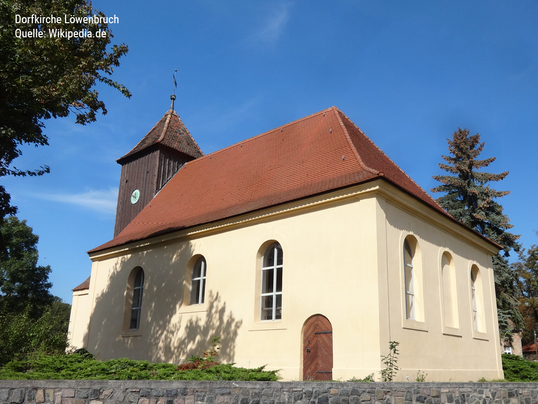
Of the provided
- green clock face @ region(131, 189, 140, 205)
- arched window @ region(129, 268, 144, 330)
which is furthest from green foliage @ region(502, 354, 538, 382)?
Answer: green clock face @ region(131, 189, 140, 205)

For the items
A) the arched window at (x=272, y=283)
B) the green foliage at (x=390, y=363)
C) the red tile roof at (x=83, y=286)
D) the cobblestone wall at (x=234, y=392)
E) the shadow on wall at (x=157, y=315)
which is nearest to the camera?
the cobblestone wall at (x=234, y=392)

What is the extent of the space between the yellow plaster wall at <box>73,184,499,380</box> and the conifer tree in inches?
306

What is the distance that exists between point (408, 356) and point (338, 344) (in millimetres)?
1769

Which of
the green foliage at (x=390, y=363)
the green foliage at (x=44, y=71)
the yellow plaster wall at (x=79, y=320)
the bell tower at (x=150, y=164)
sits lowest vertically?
the green foliage at (x=390, y=363)

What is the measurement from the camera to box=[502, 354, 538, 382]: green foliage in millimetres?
17703


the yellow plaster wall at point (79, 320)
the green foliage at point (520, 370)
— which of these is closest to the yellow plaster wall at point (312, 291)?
the green foliage at point (520, 370)

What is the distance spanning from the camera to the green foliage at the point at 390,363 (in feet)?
34.1

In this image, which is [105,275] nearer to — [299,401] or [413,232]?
[413,232]

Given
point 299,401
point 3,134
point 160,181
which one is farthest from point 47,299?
point 299,401

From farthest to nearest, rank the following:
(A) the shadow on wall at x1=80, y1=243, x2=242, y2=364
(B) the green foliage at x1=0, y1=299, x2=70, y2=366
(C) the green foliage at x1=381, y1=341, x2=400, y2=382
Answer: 1. (A) the shadow on wall at x1=80, y1=243, x2=242, y2=364
2. (B) the green foliage at x1=0, y1=299, x2=70, y2=366
3. (C) the green foliage at x1=381, y1=341, x2=400, y2=382

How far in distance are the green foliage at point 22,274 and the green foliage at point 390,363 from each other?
37468 millimetres

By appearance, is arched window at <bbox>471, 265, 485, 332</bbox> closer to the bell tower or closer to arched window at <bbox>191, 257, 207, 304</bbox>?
arched window at <bbox>191, 257, 207, 304</bbox>

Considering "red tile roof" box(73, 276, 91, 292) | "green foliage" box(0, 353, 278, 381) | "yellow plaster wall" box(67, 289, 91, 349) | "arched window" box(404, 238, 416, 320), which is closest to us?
"green foliage" box(0, 353, 278, 381)

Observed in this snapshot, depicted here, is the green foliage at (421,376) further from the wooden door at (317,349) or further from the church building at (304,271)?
the wooden door at (317,349)
